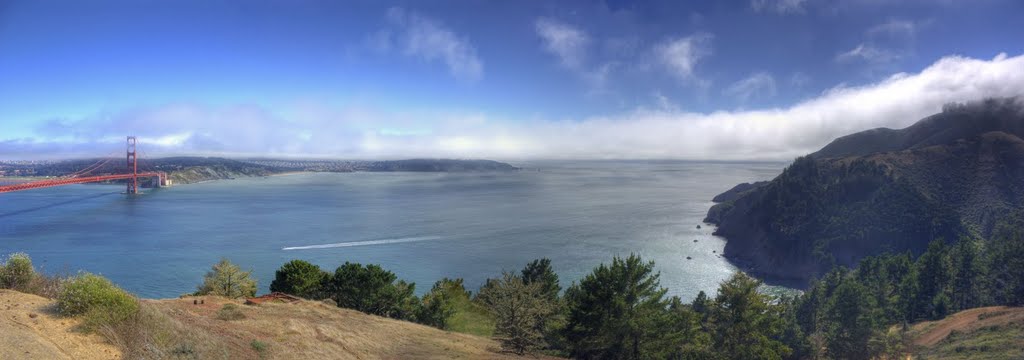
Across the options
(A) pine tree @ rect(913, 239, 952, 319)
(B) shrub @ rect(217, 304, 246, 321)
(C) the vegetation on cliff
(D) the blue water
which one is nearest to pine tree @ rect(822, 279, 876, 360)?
(C) the vegetation on cliff

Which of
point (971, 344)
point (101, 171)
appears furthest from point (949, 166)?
point (101, 171)

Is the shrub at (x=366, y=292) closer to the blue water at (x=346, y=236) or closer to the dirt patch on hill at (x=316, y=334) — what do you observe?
the dirt patch on hill at (x=316, y=334)

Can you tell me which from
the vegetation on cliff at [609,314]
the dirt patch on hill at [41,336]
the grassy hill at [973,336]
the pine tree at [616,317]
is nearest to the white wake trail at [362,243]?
the vegetation on cliff at [609,314]

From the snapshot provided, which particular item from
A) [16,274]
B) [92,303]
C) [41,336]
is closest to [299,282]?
[16,274]

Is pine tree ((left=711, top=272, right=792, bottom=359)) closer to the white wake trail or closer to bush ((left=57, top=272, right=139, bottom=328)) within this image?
bush ((left=57, top=272, right=139, bottom=328))

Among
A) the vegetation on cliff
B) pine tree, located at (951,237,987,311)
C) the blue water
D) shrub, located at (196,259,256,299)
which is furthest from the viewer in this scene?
the blue water

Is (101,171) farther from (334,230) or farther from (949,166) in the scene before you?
(949,166)
